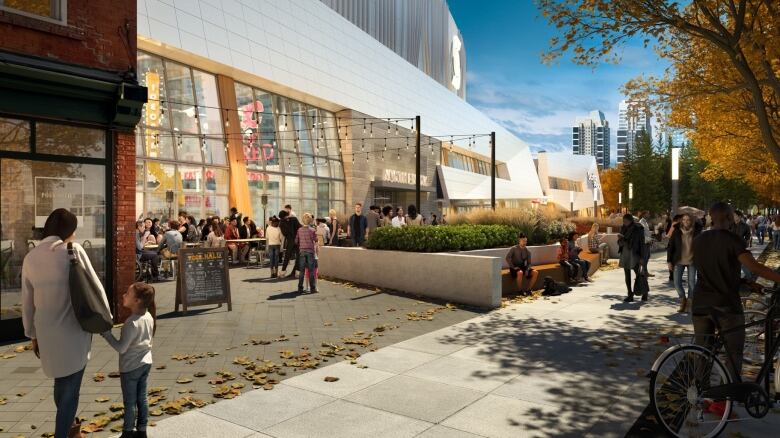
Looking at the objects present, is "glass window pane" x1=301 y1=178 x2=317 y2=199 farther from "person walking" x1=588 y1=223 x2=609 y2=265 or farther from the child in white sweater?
the child in white sweater

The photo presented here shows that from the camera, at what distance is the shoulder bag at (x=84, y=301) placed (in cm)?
369

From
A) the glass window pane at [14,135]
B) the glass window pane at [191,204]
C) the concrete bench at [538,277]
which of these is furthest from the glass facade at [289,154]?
the glass window pane at [14,135]

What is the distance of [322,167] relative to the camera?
29875 mm

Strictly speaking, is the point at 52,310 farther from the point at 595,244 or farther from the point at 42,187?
the point at 595,244

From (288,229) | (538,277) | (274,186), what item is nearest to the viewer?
(538,277)

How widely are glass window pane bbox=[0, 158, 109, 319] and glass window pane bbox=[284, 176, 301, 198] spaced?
1811cm

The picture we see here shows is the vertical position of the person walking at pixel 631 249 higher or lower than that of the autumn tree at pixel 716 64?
lower

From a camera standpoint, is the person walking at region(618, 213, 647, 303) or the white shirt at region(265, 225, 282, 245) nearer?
the person walking at region(618, 213, 647, 303)

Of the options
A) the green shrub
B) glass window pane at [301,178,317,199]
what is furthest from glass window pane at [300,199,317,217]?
the green shrub

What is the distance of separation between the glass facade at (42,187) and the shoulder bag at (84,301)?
16.7ft

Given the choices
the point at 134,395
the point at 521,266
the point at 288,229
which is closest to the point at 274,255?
the point at 288,229

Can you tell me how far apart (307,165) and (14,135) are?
68.7ft

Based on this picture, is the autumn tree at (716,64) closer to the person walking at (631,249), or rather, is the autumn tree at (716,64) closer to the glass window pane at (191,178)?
the person walking at (631,249)

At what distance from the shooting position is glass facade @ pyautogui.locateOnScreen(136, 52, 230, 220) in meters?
19.7
